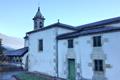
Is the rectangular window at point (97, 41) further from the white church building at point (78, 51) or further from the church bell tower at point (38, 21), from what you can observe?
the church bell tower at point (38, 21)

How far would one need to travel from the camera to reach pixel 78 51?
17734 millimetres

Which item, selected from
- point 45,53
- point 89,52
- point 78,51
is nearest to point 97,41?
point 89,52

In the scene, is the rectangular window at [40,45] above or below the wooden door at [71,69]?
above

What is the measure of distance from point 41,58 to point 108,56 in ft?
36.8

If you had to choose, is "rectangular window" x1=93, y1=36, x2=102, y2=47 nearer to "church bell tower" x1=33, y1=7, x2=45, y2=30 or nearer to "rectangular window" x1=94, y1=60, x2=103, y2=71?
"rectangular window" x1=94, y1=60, x2=103, y2=71

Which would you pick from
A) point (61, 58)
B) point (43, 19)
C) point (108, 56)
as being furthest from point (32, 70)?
point (108, 56)

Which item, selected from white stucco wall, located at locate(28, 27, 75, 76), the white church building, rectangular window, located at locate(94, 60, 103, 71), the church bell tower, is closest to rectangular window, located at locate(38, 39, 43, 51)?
the white church building

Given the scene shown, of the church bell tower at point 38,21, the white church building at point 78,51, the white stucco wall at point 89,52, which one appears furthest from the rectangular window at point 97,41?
the church bell tower at point 38,21

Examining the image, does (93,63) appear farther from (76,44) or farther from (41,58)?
(41,58)

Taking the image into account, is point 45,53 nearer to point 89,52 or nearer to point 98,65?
point 89,52

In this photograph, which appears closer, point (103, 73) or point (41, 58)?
point (103, 73)

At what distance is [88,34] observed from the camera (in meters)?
16.2

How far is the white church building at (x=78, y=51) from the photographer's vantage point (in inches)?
565

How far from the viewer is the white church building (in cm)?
1434
